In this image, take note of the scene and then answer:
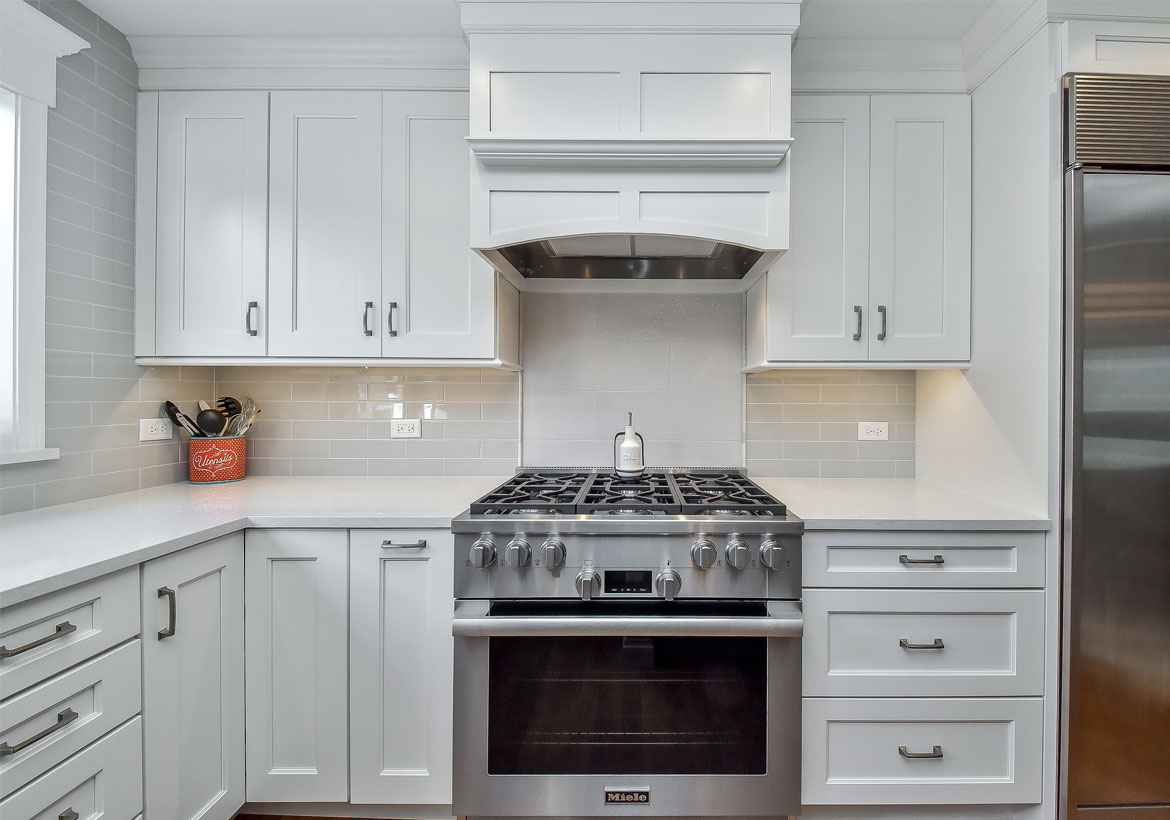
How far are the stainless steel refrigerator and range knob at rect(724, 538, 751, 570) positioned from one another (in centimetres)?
91

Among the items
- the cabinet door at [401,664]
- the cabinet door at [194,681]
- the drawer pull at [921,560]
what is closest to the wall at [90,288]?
the cabinet door at [194,681]

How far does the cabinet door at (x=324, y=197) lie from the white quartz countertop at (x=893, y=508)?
1.62 m

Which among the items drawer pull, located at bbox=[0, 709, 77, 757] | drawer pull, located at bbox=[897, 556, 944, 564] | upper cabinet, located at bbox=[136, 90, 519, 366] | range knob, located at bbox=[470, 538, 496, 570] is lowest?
drawer pull, located at bbox=[0, 709, 77, 757]

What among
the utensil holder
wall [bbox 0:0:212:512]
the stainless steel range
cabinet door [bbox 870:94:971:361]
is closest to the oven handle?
the stainless steel range

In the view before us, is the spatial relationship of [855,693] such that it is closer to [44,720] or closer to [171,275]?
[44,720]

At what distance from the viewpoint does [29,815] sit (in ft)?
3.64

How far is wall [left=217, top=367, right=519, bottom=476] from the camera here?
95.3 inches

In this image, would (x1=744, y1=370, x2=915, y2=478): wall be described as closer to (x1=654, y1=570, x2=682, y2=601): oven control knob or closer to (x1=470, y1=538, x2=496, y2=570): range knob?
(x1=654, y1=570, x2=682, y2=601): oven control knob

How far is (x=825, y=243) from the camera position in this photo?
2.04 meters

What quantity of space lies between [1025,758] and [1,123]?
350 cm

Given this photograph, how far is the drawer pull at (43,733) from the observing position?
3.52 ft

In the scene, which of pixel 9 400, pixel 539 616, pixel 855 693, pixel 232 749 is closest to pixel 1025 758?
pixel 855 693

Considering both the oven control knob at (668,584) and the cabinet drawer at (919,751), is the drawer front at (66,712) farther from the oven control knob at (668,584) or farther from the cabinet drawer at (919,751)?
the cabinet drawer at (919,751)

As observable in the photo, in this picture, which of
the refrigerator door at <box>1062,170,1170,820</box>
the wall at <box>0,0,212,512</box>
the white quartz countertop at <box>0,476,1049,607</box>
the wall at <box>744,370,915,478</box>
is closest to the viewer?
the white quartz countertop at <box>0,476,1049,607</box>
